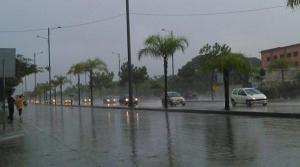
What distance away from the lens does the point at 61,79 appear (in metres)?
127

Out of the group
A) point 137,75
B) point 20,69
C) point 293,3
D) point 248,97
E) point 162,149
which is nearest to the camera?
point 162,149

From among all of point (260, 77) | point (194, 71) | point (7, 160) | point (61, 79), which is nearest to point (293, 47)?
point (194, 71)

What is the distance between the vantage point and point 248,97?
42781mm

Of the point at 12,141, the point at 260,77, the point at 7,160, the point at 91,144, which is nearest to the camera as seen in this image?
the point at 7,160

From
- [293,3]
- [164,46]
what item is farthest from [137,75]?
[293,3]

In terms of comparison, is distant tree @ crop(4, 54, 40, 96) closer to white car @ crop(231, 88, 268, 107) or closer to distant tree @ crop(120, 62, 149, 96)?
white car @ crop(231, 88, 268, 107)

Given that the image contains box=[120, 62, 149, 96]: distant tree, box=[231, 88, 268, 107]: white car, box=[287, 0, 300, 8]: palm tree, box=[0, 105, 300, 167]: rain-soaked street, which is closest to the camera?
box=[0, 105, 300, 167]: rain-soaked street

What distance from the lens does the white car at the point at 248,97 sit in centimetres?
4253

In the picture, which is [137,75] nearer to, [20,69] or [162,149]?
[20,69]

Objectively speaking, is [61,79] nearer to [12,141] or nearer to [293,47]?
[293,47]

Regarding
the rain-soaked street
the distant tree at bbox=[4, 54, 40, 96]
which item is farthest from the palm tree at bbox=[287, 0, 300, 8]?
the distant tree at bbox=[4, 54, 40, 96]

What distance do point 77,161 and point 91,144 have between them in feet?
13.4

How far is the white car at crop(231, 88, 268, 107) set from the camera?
42.5 metres

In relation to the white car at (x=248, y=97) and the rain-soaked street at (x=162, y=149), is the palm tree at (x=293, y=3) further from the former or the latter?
the white car at (x=248, y=97)
